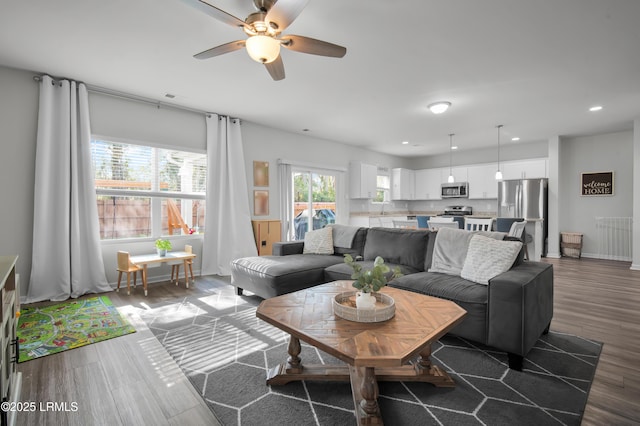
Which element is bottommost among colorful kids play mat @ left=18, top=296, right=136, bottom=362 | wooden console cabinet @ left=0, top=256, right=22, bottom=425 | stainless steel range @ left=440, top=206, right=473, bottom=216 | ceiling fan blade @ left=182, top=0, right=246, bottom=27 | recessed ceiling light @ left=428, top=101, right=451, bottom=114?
colorful kids play mat @ left=18, top=296, right=136, bottom=362

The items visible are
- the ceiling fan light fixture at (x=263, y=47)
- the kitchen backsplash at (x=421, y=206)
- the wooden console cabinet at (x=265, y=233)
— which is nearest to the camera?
the ceiling fan light fixture at (x=263, y=47)

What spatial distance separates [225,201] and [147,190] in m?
1.11

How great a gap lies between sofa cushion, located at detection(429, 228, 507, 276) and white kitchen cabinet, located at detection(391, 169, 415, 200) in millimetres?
5426

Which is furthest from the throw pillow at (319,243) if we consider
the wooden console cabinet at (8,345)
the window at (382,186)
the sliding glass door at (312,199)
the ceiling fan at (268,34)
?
the window at (382,186)

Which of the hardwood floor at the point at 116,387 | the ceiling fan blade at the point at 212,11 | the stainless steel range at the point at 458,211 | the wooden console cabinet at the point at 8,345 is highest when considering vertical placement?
the ceiling fan blade at the point at 212,11

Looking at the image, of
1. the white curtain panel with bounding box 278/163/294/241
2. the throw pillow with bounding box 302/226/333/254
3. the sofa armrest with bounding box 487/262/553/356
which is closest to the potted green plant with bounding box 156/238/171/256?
the throw pillow with bounding box 302/226/333/254

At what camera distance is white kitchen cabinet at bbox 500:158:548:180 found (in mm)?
6656

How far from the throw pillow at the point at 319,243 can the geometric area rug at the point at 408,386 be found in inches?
61.0

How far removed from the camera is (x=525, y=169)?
6883 mm

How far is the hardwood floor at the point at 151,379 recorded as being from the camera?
5.24 ft

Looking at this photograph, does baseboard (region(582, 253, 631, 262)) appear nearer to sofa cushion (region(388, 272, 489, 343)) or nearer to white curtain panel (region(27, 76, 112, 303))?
sofa cushion (region(388, 272, 489, 343))

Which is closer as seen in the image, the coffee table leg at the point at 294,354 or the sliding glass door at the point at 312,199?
the coffee table leg at the point at 294,354

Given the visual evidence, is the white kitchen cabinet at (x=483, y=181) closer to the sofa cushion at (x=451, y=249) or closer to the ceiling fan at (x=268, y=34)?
the sofa cushion at (x=451, y=249)

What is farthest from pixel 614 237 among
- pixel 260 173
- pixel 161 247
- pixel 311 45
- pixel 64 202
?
pixel 64 202
